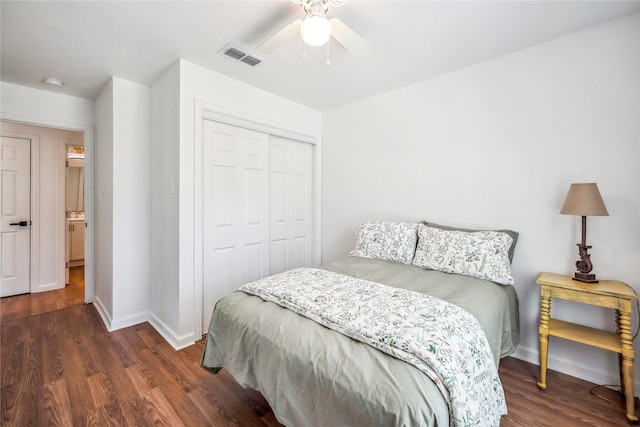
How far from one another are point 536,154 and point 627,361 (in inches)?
54.8

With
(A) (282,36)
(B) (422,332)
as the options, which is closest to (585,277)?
(B) (422,332)

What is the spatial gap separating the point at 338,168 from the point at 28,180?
3827 mm

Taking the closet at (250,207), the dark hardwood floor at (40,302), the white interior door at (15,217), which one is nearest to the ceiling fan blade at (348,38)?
the closet at (250,207)

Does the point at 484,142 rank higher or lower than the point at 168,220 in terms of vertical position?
higher

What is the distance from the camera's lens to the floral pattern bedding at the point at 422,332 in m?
1.01

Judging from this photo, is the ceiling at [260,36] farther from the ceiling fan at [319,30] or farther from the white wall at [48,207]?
the white wall at [48,207]

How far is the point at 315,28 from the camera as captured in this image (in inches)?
56.3

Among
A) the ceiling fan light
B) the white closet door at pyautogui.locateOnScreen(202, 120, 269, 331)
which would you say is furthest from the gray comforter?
the ceiling fan light

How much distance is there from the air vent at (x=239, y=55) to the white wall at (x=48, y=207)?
291cm

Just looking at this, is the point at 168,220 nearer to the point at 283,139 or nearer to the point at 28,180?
the point at 283,139

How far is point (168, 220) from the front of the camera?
247 cm

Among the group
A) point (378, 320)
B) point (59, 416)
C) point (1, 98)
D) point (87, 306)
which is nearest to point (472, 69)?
point (378, 320)

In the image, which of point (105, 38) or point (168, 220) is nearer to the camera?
point (105, 38)

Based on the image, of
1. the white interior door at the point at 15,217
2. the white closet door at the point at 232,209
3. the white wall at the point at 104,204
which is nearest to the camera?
the white closet door at the point at 232,209
